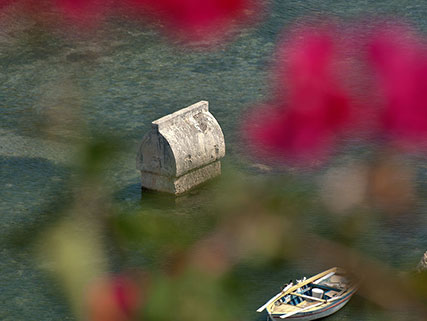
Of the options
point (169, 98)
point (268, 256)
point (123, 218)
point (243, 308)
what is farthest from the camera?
point (169, 98)

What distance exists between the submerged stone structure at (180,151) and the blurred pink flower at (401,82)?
17.0 m

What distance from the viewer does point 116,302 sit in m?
3.76

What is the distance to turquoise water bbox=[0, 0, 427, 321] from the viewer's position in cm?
1752

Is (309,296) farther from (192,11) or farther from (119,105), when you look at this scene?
(192,11)

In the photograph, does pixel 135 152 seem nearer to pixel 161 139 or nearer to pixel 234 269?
pixel 161 139

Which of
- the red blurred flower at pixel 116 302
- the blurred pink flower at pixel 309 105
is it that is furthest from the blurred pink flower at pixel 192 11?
the red blurred flower at pixel 116 302

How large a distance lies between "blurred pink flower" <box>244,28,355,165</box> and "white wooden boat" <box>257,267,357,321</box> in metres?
13.2

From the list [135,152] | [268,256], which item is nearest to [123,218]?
[268,256]

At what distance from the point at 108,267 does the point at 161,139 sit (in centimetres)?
359

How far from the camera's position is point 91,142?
4.65m

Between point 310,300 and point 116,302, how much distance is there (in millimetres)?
13130

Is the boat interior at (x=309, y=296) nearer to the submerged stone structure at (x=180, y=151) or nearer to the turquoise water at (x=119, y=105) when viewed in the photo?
the turquoise water at (x=119, y=105)

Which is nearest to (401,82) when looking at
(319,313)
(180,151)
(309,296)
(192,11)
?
(192,11)

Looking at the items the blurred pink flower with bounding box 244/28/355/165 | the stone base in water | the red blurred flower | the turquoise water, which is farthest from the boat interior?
the blurred pink flower with bounding box 244/28/355/165
